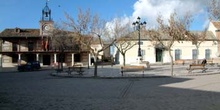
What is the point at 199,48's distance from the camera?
Result: 194ft

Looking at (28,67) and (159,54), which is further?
(159,54)

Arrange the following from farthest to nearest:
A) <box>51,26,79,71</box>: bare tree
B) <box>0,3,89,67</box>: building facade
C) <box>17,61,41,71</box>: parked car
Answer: <box>0,3,89,67</box>: building facade < <box>51,26,79,71</box>: bare tree < <box>17,61,41,71</box>: parked car

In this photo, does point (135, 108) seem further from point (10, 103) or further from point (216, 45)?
point (216, 45)

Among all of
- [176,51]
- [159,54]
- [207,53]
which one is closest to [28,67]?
[159,54]

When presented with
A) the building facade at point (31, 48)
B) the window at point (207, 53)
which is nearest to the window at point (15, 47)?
the building facade at point (31, 48)

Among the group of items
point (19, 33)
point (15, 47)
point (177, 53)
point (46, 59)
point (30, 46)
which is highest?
point (19, 33)

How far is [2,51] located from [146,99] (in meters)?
47.9

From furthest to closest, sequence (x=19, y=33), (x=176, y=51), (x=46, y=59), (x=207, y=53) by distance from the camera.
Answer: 1. (x=207, y=53)
2. (x=176, y=51)
3. (x=46, y=59)
4. (x=19, y=33)

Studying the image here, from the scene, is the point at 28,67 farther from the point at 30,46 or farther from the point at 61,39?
the point at 30,46

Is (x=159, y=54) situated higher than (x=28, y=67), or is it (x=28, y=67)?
(x=159, y=54)

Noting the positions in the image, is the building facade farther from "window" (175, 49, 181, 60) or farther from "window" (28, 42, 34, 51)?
"window" (175, 49, 181, 60)

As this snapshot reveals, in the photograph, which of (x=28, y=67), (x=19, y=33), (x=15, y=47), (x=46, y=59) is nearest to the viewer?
(x=28, y=67)

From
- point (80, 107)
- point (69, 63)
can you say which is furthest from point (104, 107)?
point (69, 63)

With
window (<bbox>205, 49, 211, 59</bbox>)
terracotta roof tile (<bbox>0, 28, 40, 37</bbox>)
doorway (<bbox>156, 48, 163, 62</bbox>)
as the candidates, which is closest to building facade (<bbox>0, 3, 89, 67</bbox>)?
terracotta roof tile (<bbox>0, 28, 40, 37</bbox>)
